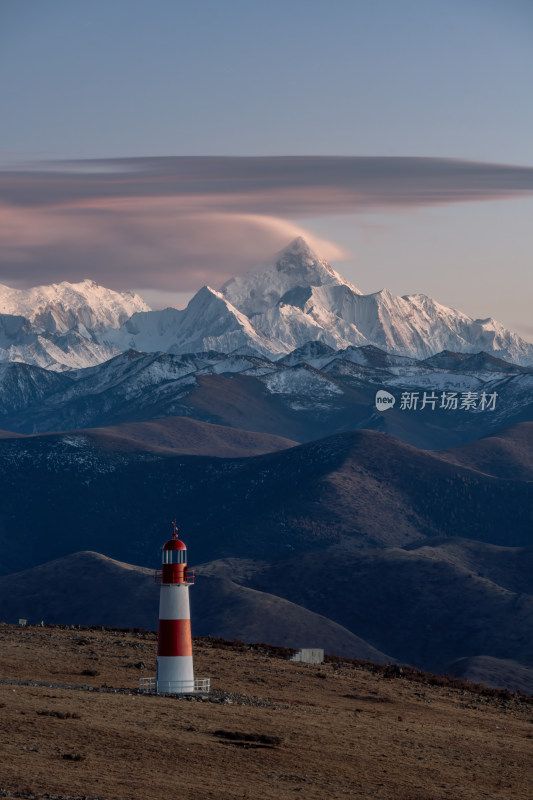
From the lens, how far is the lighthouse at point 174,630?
43.4 meters

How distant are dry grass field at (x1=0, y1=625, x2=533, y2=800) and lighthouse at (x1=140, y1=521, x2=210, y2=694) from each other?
3.76 feet

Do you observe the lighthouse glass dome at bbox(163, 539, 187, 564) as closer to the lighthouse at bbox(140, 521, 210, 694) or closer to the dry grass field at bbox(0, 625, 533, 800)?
the lighthouse at bbox(140, 521, 210, 694)

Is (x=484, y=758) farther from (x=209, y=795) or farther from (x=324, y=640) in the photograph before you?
(x=324, y=640)

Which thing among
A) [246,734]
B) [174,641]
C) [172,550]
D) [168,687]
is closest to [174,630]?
[174,641]

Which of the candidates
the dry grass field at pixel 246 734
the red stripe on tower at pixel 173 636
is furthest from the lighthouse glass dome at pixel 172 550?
the dry grass field at pixel 246 734

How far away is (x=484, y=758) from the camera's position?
129 feet

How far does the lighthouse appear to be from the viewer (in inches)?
1709

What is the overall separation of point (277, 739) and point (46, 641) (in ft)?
65.0

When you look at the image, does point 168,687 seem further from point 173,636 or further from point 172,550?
point 172,550

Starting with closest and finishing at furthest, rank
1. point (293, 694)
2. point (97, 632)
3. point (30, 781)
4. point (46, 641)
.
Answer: point (30, 781) < point (293, 694) < point (46, 641) < point (97, 632)

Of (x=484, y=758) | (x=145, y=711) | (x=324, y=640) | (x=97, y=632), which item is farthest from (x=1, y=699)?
(x=324, y=640)

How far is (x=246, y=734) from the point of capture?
3812 centimetres

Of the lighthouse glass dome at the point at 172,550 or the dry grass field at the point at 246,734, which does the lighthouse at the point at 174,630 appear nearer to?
the lighthouse glass dome at the point at 172,550

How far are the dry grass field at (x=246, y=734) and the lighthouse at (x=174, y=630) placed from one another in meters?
1.14
